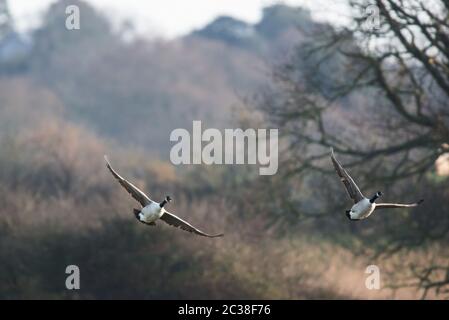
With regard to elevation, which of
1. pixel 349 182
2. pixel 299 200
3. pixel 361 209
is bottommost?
pixel 361 209

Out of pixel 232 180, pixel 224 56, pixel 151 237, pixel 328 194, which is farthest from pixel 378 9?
pixel 224 56

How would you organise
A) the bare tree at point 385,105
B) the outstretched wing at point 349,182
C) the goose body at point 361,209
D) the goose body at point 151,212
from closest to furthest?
the goose body at point 151,212 < the goose body at point 361,209 < the outstretched wing at point 349,182 < the bare tree at point 385,105

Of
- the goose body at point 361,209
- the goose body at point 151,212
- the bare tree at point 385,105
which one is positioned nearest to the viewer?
the goose body at point 151,212

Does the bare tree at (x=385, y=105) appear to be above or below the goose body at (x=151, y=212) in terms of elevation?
above

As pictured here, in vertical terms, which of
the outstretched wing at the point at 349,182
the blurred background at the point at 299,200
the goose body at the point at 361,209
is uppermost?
the blurred background at the point at 299,200

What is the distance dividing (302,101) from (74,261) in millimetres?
8689

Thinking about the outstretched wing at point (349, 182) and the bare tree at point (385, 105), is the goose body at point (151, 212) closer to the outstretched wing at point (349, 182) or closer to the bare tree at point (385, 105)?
the outstretched wing at point (349, 182)

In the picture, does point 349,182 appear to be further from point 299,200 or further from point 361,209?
point 299,200

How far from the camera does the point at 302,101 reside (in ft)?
86.9

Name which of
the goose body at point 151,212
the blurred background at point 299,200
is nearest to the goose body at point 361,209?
the goose body at point 151,212

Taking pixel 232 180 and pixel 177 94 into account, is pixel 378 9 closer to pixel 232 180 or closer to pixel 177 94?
pixel 232 180

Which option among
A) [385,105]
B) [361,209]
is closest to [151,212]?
[361,209]

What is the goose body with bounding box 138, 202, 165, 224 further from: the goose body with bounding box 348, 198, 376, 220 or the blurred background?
the blurred background

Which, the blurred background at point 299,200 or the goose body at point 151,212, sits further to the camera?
the blurred background at point 299,200
